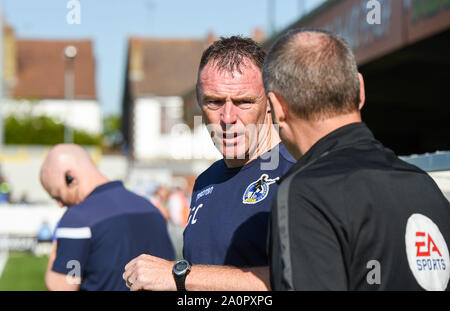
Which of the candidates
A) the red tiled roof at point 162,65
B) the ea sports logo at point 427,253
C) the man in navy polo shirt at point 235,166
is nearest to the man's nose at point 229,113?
the man in navy polo shirt at point 235,166

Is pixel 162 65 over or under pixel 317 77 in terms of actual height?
under

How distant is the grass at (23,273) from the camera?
39.6 ft

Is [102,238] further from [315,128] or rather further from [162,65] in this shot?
[162,65]

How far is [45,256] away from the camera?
725 inches

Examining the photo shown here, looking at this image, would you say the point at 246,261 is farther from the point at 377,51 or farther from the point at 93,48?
the point at 93,48

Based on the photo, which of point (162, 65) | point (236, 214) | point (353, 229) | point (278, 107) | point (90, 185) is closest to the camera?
point (353, 229)

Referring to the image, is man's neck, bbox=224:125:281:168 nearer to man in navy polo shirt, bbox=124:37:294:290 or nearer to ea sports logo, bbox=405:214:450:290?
man in navy polo shirt, bbox=124:37:294:290

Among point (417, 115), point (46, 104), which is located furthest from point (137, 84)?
point (417, 115)

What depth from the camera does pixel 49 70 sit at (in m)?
67.7

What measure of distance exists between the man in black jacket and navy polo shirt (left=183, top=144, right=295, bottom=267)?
19.6 inches

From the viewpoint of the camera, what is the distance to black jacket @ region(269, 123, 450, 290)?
1.82m

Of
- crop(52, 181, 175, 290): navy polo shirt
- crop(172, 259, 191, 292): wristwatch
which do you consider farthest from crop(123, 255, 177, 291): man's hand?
crop(52, 181, 175, 290): navy polo shirt

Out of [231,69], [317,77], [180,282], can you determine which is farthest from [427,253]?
[231,69]

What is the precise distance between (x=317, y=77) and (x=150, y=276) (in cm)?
86
